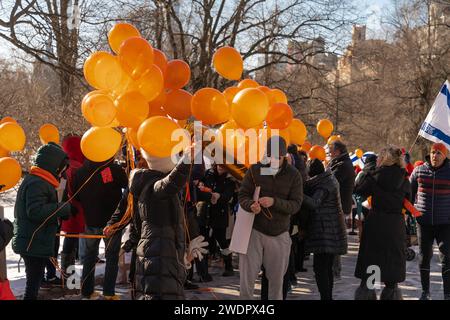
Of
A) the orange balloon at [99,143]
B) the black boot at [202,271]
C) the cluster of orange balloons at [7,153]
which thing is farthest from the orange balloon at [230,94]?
the black boot at [202,271]

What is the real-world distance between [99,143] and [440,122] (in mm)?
4247

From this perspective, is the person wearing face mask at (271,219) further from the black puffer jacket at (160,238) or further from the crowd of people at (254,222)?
the black puffer jacket at (160,238)

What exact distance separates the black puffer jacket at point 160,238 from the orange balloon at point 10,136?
72.0 inches

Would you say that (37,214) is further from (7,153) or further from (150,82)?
(150,82)

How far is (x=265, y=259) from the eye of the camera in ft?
16.1

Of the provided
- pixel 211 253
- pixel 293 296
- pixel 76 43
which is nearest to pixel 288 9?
pixel 76 43

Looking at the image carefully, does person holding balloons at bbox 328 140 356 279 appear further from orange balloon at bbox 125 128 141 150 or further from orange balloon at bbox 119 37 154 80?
orange balloon at bbox 119 37 154 80

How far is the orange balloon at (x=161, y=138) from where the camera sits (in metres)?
3.63

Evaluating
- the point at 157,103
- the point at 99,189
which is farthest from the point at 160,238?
the point at 99,189

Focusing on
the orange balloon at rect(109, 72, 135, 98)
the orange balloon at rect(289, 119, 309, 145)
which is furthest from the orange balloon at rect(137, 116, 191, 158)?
the orange balloon at rect(289, 119, 309, 145)

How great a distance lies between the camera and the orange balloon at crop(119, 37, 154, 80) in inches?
160

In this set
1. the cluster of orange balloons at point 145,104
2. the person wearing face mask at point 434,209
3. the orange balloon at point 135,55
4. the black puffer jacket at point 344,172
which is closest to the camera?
the cluster of orange balloons at point 145,104

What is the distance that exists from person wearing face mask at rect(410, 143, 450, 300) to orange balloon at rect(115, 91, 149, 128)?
11.4 ft

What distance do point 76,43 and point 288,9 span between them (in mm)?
7712
